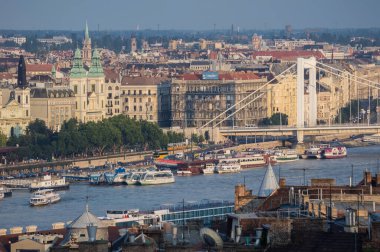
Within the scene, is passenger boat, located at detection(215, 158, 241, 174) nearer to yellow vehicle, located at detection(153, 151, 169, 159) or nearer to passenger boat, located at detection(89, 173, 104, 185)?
passenger boat, located at detection(89, 173, 104, 185)

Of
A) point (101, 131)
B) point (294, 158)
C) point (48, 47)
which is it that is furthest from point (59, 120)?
point (48, 47)

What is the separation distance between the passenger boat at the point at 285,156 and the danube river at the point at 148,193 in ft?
5.34

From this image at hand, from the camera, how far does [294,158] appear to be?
4644 centimetres

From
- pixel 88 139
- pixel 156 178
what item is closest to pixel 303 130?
pixel 88 139

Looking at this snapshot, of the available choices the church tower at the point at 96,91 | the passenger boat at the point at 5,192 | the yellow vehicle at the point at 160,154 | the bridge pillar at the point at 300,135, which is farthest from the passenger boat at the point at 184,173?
the church tower at the point at 96,91

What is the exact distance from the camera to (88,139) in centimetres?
4762

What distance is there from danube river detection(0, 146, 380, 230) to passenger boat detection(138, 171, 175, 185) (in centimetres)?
26

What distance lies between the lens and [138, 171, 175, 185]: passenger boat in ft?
127

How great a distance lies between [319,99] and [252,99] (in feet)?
13.6

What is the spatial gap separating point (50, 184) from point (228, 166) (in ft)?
20.4

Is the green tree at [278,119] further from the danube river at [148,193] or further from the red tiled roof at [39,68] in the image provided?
the red tiled roof at [39,68]

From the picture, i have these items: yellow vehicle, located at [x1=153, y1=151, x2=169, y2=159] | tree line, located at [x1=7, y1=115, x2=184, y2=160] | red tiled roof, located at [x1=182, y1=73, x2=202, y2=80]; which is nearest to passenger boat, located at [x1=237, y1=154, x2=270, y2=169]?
yellow vehicle, located at [x1=153, y1=151, x2=169, y2=159]

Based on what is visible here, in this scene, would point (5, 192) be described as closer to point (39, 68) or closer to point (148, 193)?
point (148, 193)

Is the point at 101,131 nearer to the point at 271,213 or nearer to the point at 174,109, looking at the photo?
the point at 174,109
